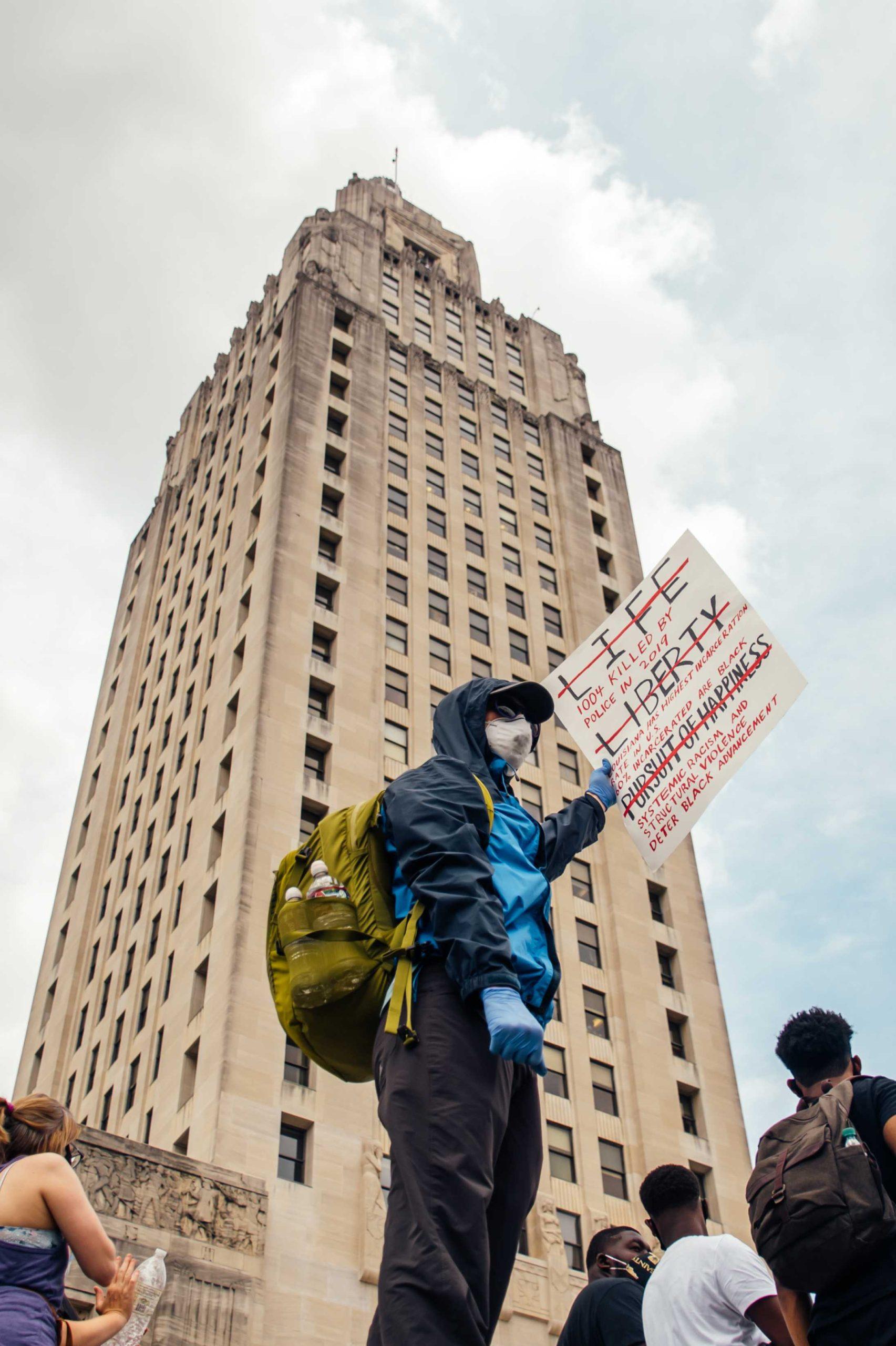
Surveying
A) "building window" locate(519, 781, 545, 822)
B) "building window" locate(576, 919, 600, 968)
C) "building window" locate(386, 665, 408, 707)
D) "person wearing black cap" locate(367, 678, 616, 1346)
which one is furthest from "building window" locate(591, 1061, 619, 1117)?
"person wearing black cap" locate(367, 678, 616, 1346)

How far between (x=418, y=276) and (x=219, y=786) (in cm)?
3366

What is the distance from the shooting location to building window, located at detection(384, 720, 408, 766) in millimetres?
41531

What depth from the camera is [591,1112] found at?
37.2 meters

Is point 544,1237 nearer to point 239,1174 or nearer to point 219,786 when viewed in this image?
point 239,1174

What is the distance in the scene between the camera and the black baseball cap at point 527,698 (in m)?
7.71

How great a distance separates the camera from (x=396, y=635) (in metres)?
45.7

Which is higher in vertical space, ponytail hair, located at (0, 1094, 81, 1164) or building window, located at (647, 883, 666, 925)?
building window, located at (647, 883, 666, 925)

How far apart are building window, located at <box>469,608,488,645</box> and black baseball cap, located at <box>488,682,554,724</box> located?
132ft

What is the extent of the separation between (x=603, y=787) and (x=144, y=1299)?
9.09m

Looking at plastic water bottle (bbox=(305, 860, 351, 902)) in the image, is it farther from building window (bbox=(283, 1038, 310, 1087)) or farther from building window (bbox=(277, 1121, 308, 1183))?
building window (bbox=(283, 1038, 310, 1087))

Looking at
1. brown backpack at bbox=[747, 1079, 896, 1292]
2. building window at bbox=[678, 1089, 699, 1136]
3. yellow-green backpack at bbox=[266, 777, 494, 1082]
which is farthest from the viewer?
building window at bbox=[678, 1089, 699, 1136]

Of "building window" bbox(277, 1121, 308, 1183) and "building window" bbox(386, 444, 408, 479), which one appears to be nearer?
"building window" bbox(277, 1121, 308, 1183)

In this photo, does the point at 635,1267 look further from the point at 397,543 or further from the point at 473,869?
the point at 397,543

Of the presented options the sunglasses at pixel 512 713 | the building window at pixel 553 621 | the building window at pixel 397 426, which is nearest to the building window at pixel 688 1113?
the building window at pixel 553 621
